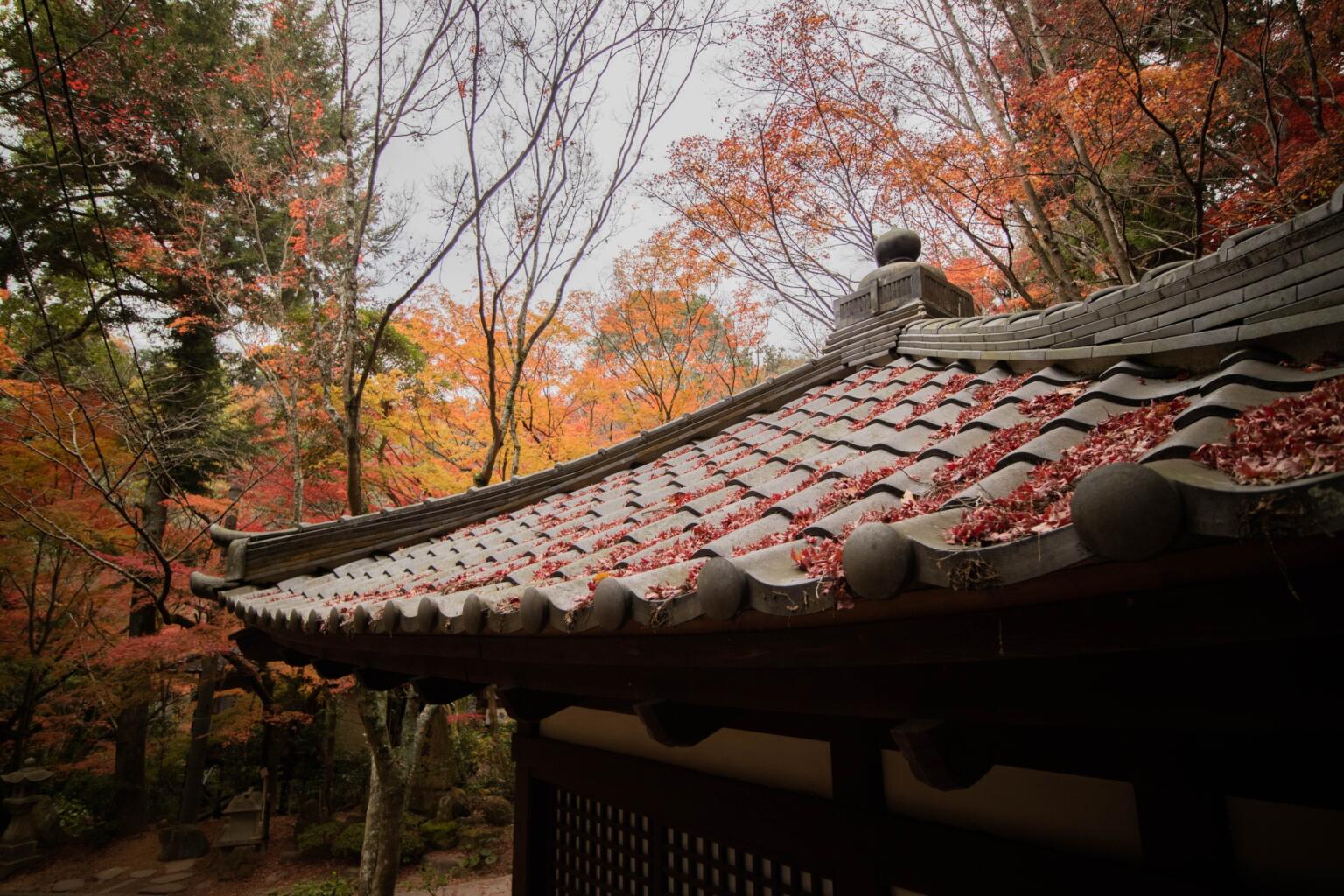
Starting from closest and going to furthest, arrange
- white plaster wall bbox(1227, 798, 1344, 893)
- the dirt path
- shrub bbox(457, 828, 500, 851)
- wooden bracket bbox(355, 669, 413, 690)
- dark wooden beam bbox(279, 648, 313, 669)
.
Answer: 1. white plaster wall bbox(1227, 798, 1344, 893)
2. wooden bracket bbox(355, 669, 413, 690)
3. dark wooden beam bbox(279, 648, 313, 669)
4. the dirt path
5. shrub bbox(457, 828, 500, 851)

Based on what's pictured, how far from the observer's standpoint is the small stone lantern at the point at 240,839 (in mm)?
11807

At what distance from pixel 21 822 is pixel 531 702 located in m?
15.5

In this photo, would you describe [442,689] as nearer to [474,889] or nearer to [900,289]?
[900,289]

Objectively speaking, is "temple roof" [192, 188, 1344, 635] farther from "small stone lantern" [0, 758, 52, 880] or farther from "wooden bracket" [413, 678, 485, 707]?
"small stone lantern" [0, 758, 52, 880]

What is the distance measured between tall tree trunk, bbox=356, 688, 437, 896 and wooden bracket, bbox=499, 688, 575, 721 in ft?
13.4

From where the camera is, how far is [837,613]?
141 cm

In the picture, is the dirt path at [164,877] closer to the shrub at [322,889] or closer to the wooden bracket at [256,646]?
the shrub at [322,889]

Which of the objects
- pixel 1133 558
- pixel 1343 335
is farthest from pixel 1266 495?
pixel 1343 335

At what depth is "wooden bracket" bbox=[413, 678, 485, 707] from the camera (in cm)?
398

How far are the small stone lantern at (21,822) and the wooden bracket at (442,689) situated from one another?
14273mm

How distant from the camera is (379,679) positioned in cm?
446

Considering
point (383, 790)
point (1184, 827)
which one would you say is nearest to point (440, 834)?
point (383, 790)

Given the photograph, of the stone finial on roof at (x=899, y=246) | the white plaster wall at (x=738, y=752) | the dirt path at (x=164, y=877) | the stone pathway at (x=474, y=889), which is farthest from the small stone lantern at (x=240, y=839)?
the stone finial on roof at (x=899, y=246)

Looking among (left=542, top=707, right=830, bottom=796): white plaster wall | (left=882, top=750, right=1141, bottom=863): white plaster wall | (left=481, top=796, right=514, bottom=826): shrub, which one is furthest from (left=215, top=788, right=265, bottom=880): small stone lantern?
(left=882, top=750, right=1141, bottom=863): white plaster wall
